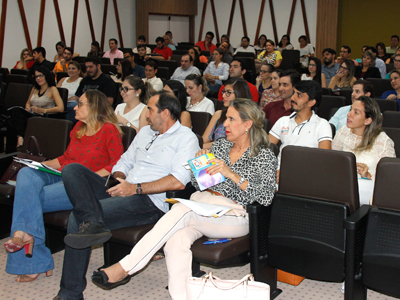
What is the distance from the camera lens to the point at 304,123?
11.1 ft

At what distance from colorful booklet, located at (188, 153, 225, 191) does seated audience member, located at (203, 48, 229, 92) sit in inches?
196

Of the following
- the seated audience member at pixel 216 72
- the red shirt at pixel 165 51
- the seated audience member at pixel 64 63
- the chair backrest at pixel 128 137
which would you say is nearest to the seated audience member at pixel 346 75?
the seated audience member at pixel 216 72

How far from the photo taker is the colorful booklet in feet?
7.90

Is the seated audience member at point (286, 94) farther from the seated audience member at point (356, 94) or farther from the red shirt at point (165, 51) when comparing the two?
the red shirt at point (165, 51)

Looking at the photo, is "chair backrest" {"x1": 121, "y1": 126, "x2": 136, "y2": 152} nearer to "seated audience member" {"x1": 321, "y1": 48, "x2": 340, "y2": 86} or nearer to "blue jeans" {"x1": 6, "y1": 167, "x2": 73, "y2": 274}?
"blue jeans" {"x1": 6, "y1": 167, "x2": 73, "y2": 274}

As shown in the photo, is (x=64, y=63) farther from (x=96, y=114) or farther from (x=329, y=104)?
(x=96, y=114)

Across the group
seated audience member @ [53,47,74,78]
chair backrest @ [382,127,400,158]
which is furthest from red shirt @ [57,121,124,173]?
seated audience member @ [53,47,74,78]

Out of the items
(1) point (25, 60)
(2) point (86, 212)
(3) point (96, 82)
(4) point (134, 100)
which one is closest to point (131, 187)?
(2) point (86, 212)

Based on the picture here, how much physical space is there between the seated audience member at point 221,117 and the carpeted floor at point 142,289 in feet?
4.10

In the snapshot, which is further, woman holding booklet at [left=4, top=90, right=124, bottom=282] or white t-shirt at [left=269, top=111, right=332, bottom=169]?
white t-shirt at [left=269, top=111, right=332, bottom=169]

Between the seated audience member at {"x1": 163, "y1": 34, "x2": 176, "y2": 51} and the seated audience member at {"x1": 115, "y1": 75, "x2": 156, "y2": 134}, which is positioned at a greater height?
the seated audience member at {"x1": 163, "y1": 34, "x2": 176, "y2": 51}

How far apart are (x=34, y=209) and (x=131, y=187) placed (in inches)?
24.2

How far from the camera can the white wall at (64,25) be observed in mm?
10859

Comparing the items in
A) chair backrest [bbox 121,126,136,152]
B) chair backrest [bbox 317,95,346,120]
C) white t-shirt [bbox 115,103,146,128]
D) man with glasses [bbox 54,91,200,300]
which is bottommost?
man with glasses [bbox 54,91,200,300]
